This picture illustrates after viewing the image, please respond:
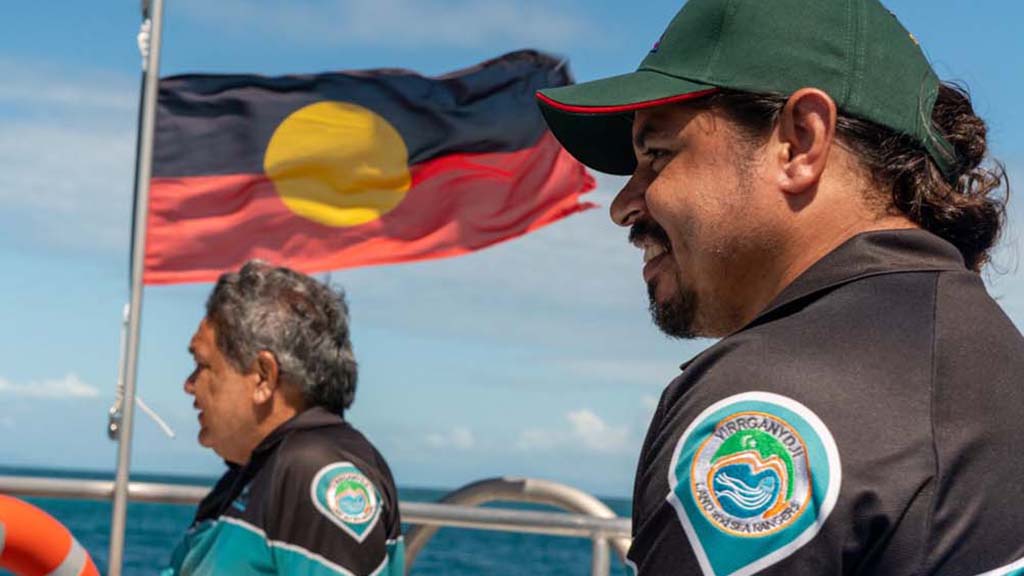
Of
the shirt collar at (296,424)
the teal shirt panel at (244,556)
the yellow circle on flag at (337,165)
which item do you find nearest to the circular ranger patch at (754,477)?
the teal shirt panel at (244,556)

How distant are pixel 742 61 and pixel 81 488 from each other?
3.55m

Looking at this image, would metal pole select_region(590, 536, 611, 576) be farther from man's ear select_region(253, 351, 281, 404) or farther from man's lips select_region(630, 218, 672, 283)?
man's lips select_region(630, 218, 672, 283)

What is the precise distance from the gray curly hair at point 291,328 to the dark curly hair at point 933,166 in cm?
224

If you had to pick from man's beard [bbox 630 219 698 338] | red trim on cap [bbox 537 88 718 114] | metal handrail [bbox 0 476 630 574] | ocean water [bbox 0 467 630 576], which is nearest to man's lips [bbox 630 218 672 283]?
man's beard [bbox 630 219 698 338]

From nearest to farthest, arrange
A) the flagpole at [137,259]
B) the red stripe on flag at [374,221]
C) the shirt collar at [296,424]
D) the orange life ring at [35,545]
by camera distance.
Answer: the orange life ring at [35,545] < the shirt collar at [296,424] < the flagpole at [137,259] < the red stripe on flag at [374,221]

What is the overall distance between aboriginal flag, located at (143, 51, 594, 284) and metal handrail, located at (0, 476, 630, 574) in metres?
1.89

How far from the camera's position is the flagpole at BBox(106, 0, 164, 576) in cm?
472

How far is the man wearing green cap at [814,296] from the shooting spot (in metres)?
1.14

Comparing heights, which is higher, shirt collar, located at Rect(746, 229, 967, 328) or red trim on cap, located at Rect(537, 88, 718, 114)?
red trim on cap, located at Rect(537, 88, 718, 114)

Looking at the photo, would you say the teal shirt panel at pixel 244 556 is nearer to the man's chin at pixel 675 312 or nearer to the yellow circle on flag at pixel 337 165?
the man's chin at pixel 675 312

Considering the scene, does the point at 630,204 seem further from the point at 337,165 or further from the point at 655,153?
the point at 337,165

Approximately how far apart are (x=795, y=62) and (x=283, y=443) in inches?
86.9

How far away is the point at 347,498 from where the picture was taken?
10.7 feet

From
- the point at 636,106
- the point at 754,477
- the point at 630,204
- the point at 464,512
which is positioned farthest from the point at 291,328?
the point at 754,477
